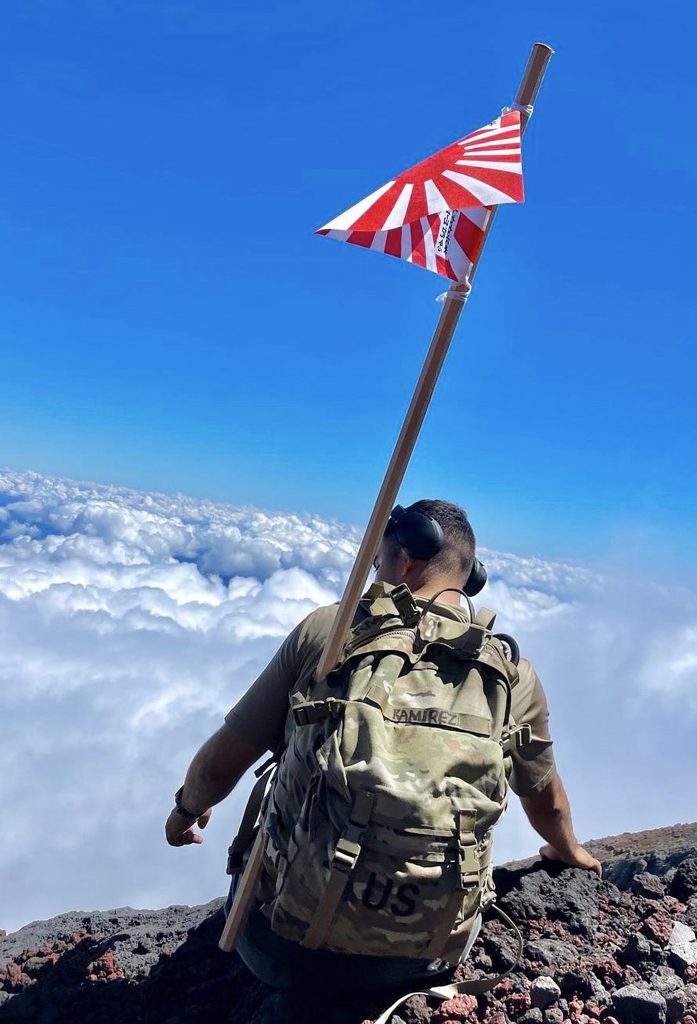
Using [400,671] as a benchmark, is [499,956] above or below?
below

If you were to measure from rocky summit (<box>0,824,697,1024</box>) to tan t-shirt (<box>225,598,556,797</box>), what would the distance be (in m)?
1.53

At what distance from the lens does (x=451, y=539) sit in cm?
494

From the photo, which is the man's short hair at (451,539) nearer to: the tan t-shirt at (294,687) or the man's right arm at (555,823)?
the tan t-shirt at (294,687)

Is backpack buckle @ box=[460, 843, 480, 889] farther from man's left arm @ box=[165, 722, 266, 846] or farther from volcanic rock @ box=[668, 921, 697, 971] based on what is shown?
volcanic rock @ box=[668, 921, 697, 971]

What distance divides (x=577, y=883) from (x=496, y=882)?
26.4 inches

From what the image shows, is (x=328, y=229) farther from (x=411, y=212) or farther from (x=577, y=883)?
(x=577, y=883)

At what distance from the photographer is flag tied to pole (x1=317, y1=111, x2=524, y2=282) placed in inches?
132

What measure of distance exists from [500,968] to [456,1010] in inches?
26.9

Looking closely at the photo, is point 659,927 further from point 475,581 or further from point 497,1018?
point 475,581

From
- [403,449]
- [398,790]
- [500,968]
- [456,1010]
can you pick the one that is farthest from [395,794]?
[500,968]

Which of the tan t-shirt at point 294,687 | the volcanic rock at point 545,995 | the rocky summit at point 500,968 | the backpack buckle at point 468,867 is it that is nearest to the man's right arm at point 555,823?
the rocky summit at point 500,968

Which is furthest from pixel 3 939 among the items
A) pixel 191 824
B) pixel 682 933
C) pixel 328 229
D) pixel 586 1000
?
pixel 328 229

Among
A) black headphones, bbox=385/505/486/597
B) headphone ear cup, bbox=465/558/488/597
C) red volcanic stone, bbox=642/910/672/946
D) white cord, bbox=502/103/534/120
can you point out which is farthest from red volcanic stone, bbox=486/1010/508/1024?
white cord, bbox=502/103/534/120

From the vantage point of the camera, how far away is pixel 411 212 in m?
3.39
